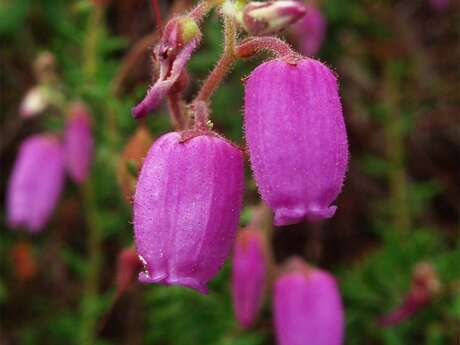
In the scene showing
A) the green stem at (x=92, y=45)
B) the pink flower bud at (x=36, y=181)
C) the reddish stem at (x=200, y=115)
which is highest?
the reddish stem at (x=200, y=115)

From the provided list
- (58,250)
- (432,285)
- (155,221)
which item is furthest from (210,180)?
(58,250)

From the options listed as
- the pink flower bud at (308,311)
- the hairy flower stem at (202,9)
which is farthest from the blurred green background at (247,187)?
the hairy flower stem at (202,9)

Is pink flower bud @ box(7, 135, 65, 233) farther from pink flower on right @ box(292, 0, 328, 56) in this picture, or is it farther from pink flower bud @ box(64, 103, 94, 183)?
pink flower on right @ box(292, 0, 328, 56)

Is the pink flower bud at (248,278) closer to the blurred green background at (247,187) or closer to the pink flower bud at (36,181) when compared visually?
the blurred green background at (247,187)

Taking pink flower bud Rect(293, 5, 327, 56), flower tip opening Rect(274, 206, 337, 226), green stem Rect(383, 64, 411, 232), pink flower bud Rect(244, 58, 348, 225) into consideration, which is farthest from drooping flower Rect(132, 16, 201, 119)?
green stem Rect(383, 64, 411, 232)

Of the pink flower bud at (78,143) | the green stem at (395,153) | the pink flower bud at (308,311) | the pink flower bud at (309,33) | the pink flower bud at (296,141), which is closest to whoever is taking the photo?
the pink flower bud at (296,141)

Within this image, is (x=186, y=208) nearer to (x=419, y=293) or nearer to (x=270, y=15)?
(x=270, y=15)

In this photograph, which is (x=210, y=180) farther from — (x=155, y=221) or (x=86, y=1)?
(x=86, y=1)
